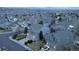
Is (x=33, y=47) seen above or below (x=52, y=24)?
below

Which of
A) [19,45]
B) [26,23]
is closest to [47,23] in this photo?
[26,23]

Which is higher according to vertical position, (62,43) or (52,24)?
(52,24)
